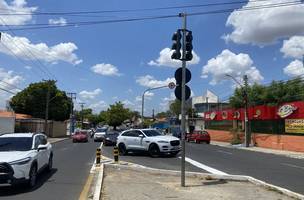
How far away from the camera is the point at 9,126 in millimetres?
55562

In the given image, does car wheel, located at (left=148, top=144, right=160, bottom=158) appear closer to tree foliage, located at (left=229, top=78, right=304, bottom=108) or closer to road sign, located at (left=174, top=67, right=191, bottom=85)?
road sign, located at (left=174, top=67, right=191, bottom=85)

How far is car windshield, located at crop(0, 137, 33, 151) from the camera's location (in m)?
14.3

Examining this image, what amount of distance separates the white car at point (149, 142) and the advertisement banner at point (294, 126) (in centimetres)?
1643

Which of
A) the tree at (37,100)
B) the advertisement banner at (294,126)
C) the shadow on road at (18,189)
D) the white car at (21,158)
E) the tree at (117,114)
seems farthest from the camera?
the tree at (117,114)

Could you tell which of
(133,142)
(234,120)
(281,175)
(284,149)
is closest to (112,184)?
(281,175)

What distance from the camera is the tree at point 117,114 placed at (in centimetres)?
12988

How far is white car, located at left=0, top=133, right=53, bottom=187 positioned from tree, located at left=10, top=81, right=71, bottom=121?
209 feet

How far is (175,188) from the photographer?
43.7 feet

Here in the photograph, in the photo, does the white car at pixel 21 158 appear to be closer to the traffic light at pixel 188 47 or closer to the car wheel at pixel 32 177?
the car wheel at pixel 32 177

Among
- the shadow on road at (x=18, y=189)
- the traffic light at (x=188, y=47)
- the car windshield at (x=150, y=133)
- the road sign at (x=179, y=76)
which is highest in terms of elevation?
the traffic light at (x=188, y=47)

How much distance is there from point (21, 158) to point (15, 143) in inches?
71.9

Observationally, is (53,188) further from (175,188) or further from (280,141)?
(280,141)

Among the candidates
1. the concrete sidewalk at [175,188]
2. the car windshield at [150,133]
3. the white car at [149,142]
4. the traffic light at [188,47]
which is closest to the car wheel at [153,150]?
the white car at [149,142]

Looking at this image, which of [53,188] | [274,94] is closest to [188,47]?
[53,188]
